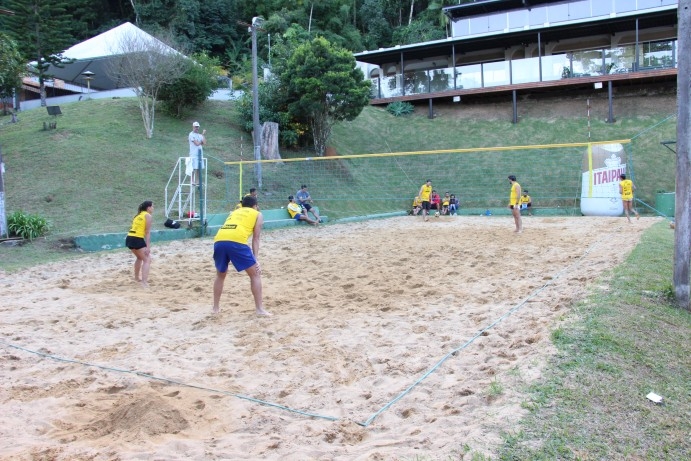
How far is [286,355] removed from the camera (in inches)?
185

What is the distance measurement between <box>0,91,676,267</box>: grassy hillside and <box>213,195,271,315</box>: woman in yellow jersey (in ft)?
17.2

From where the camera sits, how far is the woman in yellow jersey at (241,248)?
591 cm

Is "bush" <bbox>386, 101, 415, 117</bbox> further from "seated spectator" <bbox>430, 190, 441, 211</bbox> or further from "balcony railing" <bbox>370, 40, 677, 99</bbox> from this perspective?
"seated spectator" <bbox>430, 190, 441, 211</bbox>

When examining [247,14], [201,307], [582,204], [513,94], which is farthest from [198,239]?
[247,14]

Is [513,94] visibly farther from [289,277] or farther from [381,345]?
[381,345]

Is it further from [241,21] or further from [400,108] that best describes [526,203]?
[241,21]

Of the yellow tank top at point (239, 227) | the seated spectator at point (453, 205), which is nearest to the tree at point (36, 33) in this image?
the seated spectator at point (453, 205)

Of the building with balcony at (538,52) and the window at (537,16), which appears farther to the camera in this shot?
the window at (537,16)

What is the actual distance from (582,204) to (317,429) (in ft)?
50.7

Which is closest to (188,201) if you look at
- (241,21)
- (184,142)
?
(184,142)

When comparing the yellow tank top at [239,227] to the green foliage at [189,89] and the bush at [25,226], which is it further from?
the green foliage at [189,89]

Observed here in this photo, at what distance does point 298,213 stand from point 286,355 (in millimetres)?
10387

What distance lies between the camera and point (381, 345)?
4.87 meters

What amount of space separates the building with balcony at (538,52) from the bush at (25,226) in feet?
58.2
